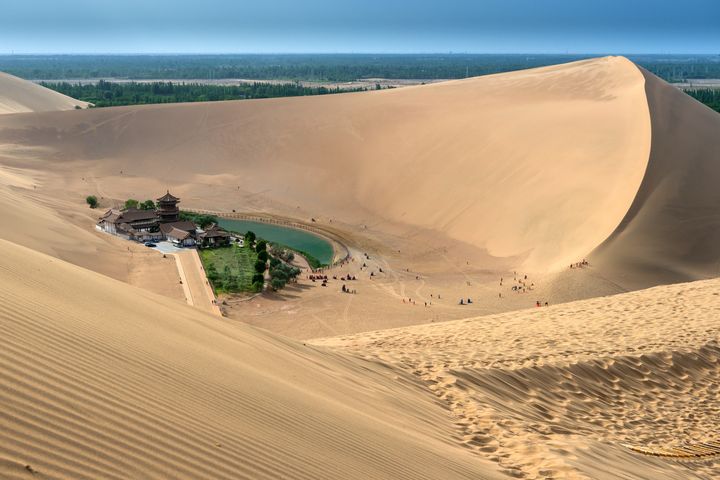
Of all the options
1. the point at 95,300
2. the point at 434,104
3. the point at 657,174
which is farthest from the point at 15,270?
the point at 434,104

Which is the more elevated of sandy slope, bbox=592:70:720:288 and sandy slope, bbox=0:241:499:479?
sandy slope, bbox=0:241:499:479

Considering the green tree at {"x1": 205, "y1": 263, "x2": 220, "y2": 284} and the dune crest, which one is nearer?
the green tree at {"x1": 205, "y1": 263, "x2": 220, "y2": 284}

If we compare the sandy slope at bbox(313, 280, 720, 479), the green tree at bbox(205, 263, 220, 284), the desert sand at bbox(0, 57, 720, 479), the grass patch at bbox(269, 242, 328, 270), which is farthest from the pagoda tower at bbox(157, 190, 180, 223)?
the sandy slope at bbox(313, 280, 720, 479)

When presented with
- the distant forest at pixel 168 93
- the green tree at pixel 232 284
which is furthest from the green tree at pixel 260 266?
the distant forest at pixel 168 93

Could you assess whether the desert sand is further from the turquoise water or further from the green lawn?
the turquoise water

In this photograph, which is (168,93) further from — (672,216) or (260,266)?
(672,216)

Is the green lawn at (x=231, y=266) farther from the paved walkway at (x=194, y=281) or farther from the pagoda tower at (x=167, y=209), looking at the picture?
the pagoda tower at (x=167, y=209)

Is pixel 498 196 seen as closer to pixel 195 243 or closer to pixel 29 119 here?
pixel 195 243
